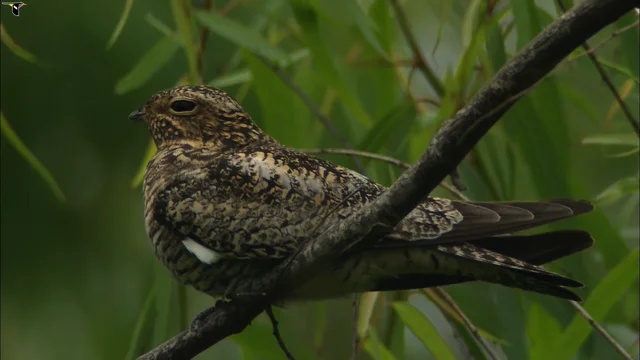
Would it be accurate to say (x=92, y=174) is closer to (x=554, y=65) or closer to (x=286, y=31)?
(x=286, y=31)

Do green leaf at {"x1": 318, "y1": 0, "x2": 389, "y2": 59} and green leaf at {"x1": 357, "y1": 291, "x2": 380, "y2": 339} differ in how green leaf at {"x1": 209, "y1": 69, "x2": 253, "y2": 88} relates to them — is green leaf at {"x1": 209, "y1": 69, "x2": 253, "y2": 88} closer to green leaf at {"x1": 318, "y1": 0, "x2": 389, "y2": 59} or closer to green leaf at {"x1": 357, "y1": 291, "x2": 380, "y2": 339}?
green leaf at {"x1": 318, "y1": 0, "x2": 389, "y2": 59}

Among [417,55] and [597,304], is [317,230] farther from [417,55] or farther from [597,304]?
[417,55]

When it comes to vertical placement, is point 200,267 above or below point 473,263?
below

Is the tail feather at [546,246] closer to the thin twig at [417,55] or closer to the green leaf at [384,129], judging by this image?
the green leaf at [384,129]

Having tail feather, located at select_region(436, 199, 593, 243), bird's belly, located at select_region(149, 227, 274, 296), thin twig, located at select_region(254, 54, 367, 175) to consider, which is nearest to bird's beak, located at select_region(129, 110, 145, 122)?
thin twig, located at select_region(254, 54, 367, 175)

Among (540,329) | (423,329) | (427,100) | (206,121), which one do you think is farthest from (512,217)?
(427,100)
